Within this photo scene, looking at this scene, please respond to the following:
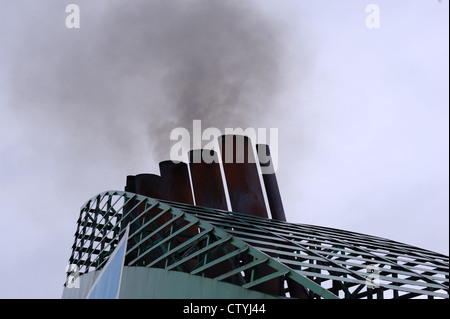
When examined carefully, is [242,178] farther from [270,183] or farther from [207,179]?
[207,179]

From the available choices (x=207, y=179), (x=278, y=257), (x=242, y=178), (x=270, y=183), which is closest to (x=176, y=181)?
(x=207, y=179)

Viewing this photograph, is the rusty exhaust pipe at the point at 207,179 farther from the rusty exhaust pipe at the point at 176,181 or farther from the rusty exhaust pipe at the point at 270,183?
the rusty exhaust pipe at the point at 270,183


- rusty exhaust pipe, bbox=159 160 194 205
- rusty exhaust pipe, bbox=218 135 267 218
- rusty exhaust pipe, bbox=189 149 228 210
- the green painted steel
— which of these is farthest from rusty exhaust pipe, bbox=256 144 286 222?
the green painted steel

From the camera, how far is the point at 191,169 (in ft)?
112

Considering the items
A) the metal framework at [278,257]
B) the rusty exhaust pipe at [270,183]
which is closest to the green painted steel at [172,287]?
the metal framework at [278,257]

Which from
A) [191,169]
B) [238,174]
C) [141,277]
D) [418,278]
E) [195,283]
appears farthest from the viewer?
[191,169]

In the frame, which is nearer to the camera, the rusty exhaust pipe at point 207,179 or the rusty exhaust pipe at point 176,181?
the rusty exhaust pipe at point 207,179

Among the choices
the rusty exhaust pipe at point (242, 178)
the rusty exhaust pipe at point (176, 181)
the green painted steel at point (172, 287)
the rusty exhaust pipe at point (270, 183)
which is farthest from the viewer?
the rusty exhaust pipe at point (176, 181)

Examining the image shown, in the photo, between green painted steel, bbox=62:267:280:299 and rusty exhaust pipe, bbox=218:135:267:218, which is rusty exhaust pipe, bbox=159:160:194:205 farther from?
green painted steel, bbox=62:267:280:299

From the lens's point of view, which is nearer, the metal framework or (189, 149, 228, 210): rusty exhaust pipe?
the metal framework

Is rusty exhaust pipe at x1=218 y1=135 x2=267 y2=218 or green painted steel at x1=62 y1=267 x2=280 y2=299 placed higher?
rusty exhaust pipe at x1=218 y1=135 x2=267 y2=218
